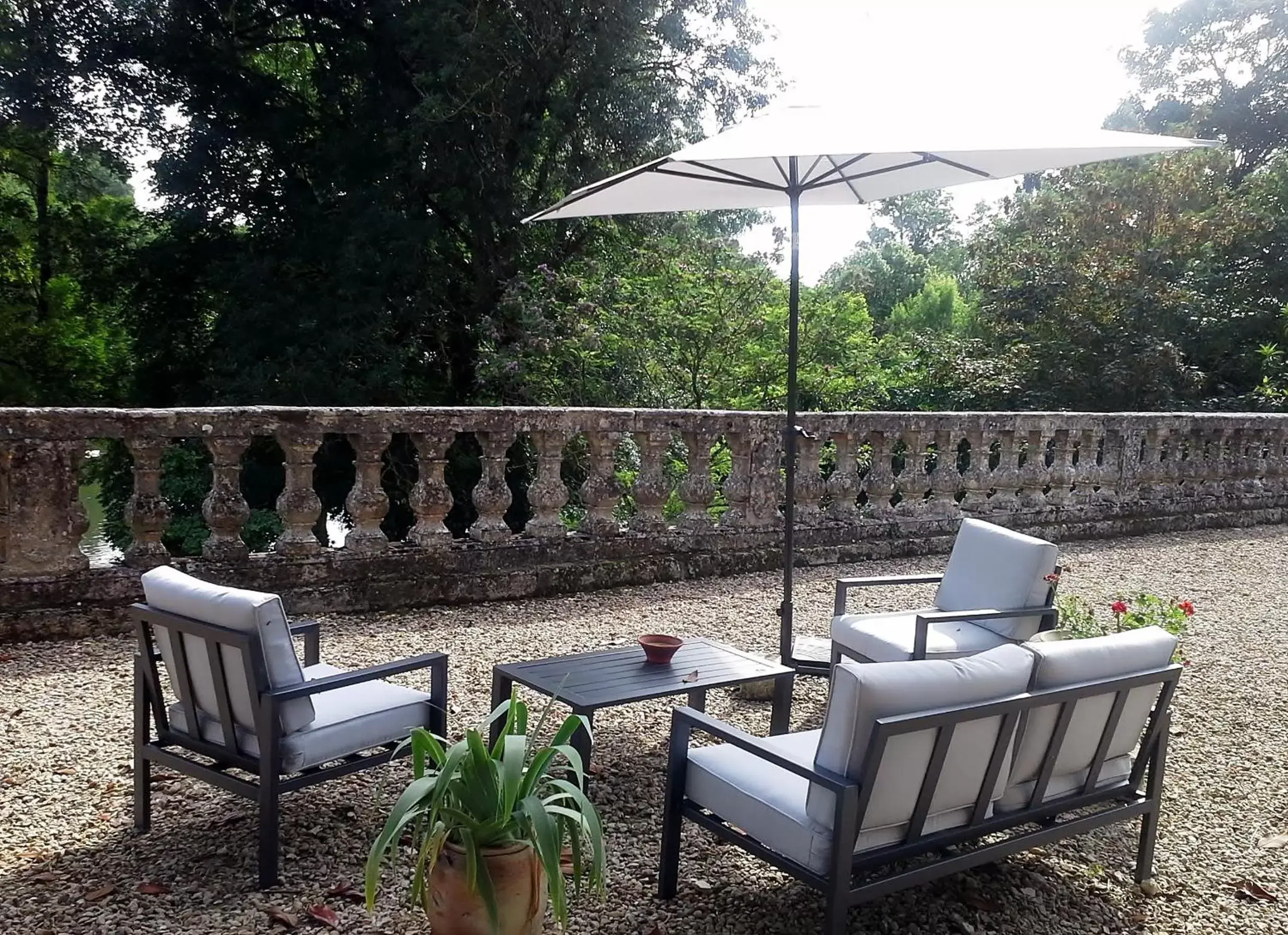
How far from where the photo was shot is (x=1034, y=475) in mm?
7738

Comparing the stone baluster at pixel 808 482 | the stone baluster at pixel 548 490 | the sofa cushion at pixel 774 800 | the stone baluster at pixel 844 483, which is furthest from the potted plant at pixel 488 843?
the stone baluster at pixel 844 483

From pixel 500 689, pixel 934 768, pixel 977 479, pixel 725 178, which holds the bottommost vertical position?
pixel 500 689

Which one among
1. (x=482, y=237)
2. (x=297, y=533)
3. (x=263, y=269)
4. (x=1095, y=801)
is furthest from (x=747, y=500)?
(x=263, y=269)

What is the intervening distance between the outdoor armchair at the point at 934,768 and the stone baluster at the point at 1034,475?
5015 mm

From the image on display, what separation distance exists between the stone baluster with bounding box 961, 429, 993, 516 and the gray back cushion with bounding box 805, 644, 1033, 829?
5179mm

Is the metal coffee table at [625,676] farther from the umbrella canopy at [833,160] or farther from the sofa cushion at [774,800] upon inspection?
the umbrella canopy at [833,160]

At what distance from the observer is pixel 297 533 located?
518 cm

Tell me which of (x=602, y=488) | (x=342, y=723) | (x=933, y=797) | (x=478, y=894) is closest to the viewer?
(x=478, y=894)

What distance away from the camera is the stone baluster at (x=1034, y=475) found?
770 cm

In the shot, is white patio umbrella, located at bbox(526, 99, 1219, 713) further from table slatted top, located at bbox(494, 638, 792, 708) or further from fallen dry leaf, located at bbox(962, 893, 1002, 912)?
fallen dry leaf, located at bbox(962, 893, 1002, 912)

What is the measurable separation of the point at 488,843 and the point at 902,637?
7.57 feet

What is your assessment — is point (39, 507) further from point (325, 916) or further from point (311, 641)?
point (325, 916)

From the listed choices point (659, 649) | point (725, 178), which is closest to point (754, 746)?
point (659, 649)

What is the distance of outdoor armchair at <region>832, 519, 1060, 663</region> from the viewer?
13.1 ft
